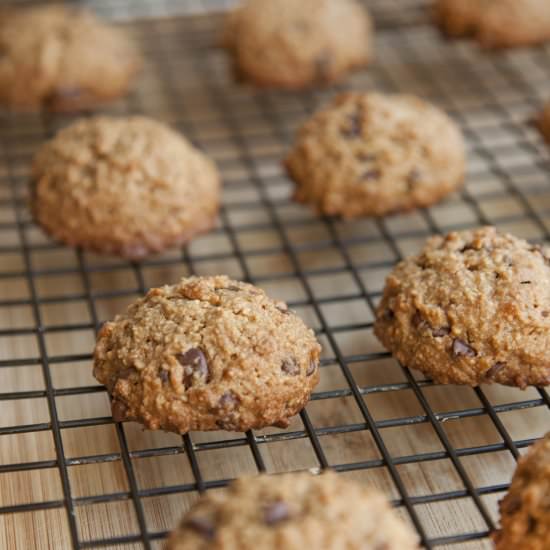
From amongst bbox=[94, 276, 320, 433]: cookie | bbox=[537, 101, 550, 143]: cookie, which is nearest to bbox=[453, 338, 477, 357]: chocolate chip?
bbox=[94, 276, 320, 433]: cookie

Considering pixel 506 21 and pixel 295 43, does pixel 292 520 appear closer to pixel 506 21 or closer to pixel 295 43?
pixel 295 43

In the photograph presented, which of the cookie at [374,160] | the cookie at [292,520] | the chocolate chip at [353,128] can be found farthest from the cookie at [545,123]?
the cookie at [292,520]

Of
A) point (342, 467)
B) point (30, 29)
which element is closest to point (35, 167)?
point (30, 29)

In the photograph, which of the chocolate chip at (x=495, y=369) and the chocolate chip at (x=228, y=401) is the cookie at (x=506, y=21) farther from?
the chocolate chip at (x=228, y=401)

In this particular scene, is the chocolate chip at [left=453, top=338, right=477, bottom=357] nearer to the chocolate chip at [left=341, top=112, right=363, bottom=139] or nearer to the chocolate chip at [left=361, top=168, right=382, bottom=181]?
the chocolate chip at [left=361, top=168, right=382, bottom=181]

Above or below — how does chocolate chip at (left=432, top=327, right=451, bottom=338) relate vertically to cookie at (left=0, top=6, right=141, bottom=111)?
above

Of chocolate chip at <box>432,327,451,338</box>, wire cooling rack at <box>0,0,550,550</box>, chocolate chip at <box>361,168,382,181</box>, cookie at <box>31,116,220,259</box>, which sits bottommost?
wire cooling rack at <box>0,0,550,550</box>

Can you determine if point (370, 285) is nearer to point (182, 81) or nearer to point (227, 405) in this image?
point (227, 405)
